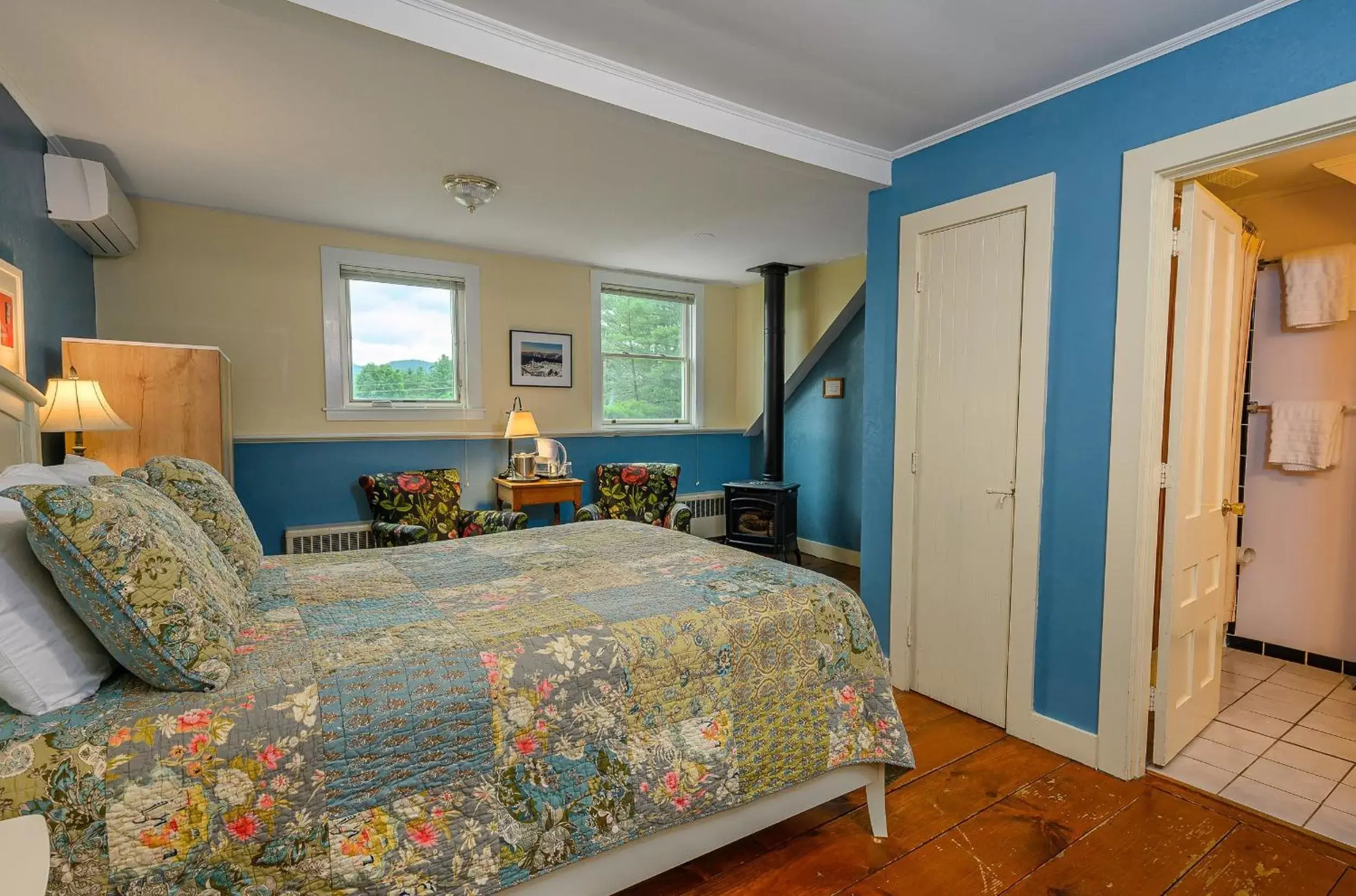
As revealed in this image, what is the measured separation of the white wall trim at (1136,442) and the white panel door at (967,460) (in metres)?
0.35

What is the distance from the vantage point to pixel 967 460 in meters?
2.79

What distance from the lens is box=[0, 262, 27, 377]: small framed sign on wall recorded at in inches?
92.0

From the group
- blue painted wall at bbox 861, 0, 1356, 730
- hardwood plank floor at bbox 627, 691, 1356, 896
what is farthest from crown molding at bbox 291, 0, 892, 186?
hardwood plank floor at bbox 627, 691, 1356, 896

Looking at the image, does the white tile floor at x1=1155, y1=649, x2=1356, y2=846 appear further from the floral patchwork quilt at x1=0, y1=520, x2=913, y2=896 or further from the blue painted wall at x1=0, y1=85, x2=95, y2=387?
the blue painted wall at x1=0, y1=85, x2=95, y2=387

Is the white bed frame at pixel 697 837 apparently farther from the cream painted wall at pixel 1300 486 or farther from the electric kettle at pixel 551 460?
the electric kettle at pixel 551 460

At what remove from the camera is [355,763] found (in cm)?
127

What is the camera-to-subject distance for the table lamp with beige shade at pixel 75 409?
2.45 meters

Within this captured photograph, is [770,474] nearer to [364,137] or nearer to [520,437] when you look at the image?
[520,437]

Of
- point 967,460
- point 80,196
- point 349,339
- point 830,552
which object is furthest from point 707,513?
point 80,196

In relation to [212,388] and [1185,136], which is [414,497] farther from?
[1185,136]

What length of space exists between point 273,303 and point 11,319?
1.82 m

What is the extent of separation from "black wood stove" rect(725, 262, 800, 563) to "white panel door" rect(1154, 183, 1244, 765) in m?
2.83

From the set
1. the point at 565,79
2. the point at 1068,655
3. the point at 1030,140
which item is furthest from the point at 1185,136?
the point at 565,79

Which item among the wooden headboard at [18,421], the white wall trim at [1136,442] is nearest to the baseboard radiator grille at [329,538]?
the wooden headboard at [18,421]
